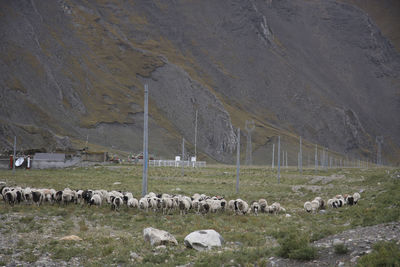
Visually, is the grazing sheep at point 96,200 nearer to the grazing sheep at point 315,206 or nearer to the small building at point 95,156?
the grazing sheep at point 315,206

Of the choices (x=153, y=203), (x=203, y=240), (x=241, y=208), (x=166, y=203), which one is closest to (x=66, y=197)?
(x=153, y=203)

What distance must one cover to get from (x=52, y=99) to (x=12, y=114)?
44.6 ft

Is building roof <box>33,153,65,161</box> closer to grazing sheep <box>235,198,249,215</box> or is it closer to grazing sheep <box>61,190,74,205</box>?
grazing sheep <box>61,190,74,205</box>

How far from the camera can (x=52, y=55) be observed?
11031 centimetres

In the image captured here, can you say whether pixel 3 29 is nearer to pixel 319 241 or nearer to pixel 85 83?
pixel 85 83

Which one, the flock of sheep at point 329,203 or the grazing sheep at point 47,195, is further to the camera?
the flock of sheep at point 329,203

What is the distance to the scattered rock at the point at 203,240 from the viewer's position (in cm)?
1282

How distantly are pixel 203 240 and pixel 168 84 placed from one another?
116374mm

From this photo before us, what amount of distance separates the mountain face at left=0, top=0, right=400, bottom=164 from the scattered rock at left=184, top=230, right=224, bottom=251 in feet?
219

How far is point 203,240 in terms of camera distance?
1305cm

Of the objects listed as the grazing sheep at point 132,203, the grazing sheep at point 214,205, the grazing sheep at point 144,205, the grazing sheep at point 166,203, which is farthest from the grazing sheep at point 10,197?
the grazing sheep at point 214,205

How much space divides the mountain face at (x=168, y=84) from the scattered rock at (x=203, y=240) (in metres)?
66.8

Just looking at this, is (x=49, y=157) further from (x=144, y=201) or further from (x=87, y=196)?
(x=144, y=201)

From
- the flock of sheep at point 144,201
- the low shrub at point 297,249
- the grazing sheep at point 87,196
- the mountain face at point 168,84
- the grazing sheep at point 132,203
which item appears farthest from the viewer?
the mountain face at point 168,84
